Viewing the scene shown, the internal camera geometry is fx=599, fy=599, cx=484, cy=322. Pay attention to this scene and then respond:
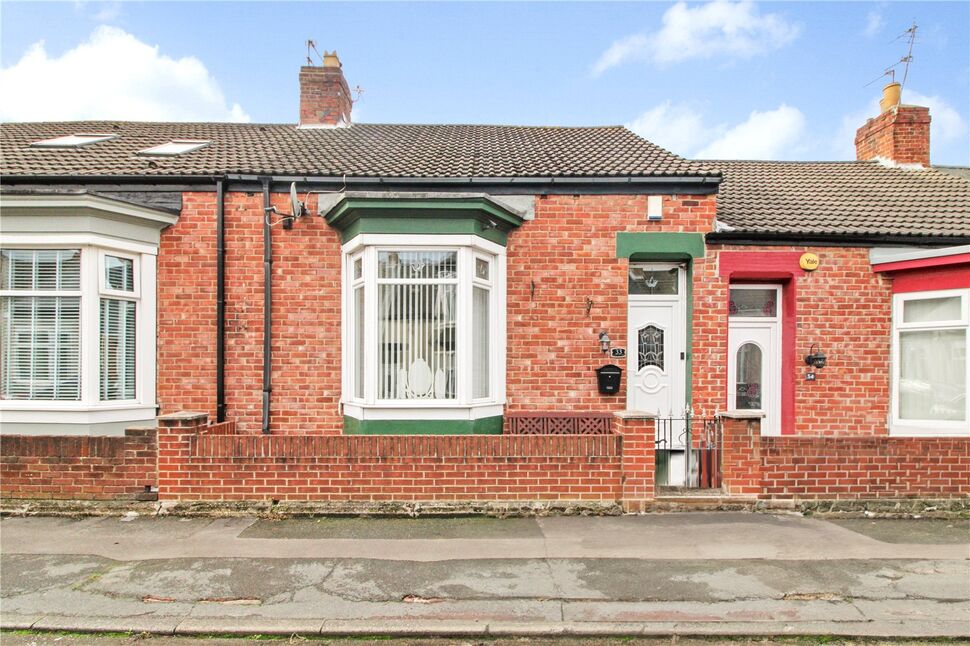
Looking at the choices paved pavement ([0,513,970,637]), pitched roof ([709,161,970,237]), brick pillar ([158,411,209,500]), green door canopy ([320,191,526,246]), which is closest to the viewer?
paved pavement ([0,513,970,637])

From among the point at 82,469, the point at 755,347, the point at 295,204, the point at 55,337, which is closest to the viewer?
the point at 82,469

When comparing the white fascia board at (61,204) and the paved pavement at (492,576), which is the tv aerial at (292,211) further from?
the paved pavement at (492,576)

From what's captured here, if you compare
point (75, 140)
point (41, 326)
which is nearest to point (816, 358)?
point (41, 326)

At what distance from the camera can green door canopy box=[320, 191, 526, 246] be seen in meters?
7.31

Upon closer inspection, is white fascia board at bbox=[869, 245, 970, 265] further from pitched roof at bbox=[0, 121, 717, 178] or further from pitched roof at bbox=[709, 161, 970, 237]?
pitched roof at bbox=[0, 121, 717, 178]

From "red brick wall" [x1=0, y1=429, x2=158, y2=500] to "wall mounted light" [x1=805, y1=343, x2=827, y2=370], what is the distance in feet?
27.5

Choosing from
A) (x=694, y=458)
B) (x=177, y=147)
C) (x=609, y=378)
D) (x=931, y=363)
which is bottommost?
(x=694, y=458)

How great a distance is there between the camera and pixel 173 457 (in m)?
6.07

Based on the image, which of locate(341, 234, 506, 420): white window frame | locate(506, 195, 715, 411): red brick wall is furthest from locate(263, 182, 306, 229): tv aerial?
locate(506, 195, 715, 411): red brick wall

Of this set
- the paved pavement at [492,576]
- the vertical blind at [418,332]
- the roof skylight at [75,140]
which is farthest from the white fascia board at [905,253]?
the roof skylight at [75,140]

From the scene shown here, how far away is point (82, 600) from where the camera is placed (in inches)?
168

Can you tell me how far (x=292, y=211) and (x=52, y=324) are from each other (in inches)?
123

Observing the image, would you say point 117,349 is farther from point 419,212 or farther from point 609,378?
point 609,378

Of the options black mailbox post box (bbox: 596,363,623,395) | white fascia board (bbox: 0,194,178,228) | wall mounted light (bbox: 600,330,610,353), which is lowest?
black mailbox post box (bbox: 596,363,623,395)
